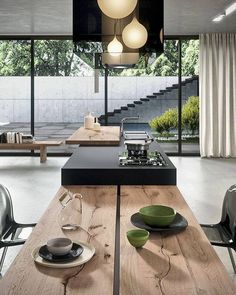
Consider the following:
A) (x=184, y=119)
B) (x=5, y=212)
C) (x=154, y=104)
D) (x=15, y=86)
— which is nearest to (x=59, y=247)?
(x=5, y=212)

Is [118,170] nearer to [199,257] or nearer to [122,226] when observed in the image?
[122,226]

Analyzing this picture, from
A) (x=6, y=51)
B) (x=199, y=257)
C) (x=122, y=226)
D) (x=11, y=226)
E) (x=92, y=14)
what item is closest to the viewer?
(x=199, y=257)

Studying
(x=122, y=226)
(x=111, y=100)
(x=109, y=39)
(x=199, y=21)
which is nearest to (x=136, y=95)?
(x=111, y=100)

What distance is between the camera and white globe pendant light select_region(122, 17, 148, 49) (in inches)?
144

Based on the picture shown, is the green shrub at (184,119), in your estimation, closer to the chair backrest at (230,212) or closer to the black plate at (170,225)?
the chair backrest at (230,212)

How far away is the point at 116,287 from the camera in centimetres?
154

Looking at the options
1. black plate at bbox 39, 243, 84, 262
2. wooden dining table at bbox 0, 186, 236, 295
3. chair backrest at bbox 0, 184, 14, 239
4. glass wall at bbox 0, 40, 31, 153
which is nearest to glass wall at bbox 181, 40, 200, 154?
glass wall at bbox 0, 40, 31, 153

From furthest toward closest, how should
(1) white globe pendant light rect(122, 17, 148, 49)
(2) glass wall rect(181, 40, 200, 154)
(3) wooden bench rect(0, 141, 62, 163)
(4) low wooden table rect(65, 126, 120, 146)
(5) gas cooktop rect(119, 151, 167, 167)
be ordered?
(2) glass wall rect(181, 40, 200, 154) < (3) wooden bench rect(0, 141, 62, 163) < (4) low wooden table rect(65, 126, 120, 146) < (1) white globe pendant light rect(122, 17, 148, 49) < (5) gas cooktop rect(119, 151, 167, 167)

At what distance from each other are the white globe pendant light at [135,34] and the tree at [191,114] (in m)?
6.46

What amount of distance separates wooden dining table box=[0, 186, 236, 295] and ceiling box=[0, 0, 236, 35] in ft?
15.4

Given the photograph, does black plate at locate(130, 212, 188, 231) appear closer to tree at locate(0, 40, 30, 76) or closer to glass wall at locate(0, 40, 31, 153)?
glass wall at locate(0, 40, 31, 153)

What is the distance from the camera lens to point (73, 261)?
5.66 feet

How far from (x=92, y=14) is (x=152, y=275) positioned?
2.91 m

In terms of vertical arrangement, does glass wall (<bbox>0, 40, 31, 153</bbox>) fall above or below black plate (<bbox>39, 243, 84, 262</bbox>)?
above
